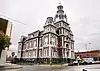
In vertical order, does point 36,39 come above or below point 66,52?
above

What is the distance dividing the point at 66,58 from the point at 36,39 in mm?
15001

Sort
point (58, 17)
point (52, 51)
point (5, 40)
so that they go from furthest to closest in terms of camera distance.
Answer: point (58, 17)
point (52, 51)
point (5, 40)

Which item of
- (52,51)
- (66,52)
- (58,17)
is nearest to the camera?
(52,51)

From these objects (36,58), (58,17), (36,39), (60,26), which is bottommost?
(36,58)

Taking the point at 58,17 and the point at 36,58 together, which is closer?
the point at 36,58

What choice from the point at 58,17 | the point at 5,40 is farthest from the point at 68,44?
the point at 5,40

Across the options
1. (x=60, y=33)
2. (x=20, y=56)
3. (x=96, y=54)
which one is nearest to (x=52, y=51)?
(x=60, y=33)

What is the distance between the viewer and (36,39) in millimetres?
54500

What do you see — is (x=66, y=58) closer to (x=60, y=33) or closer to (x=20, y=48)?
(x=60, y=33)

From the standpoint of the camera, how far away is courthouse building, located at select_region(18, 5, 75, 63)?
4786 centimetres

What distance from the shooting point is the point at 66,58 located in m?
50.4

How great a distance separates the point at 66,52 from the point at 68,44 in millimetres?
4256

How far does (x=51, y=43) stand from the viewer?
159 feet

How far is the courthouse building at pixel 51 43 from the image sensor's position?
47862mm
